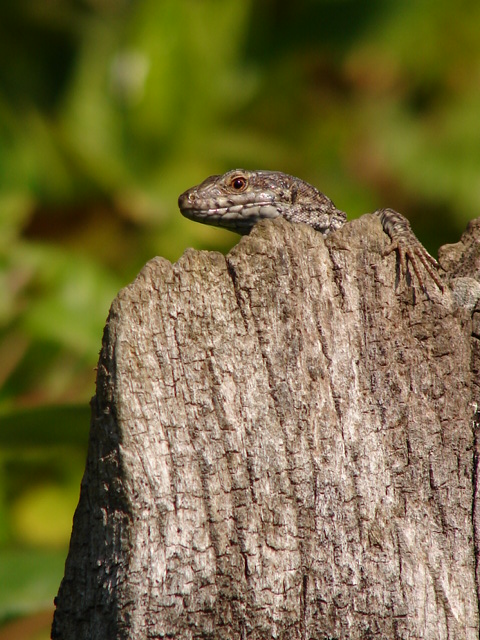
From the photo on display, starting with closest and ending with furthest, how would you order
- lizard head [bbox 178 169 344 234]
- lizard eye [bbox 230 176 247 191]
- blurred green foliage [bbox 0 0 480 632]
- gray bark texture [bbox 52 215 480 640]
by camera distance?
gray bark texture [bbox 52 215 480 640] → lizard head [bbox 178 169 344 234] → lizard eye [bbox 230 176 247 191] → blurred green foliage [bbox 0 0 480 632]

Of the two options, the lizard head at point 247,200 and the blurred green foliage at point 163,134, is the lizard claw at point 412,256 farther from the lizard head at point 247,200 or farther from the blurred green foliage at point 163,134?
the blurred green foliage at point 163,134

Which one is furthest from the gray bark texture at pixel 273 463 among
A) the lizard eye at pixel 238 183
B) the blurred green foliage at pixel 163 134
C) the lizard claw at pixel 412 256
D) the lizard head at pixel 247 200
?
the blurred green foliage at pixel 163 134

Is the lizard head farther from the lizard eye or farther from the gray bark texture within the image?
the gray bark texture

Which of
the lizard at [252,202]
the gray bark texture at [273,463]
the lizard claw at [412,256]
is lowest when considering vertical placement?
the gray bark texture at [273,463]

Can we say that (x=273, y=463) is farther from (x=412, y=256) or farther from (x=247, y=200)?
(x=247, y=200)

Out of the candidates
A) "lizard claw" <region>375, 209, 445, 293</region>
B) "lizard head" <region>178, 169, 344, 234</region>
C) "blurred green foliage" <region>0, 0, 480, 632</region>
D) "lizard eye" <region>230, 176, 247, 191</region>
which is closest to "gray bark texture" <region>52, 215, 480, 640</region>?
"lizard claw" <region>375, 209, 445, 293</region>

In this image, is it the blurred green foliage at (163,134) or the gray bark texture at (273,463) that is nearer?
the gray bark texture at (273,463)

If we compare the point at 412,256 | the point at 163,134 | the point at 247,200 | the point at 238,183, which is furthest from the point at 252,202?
the point at 163,134
